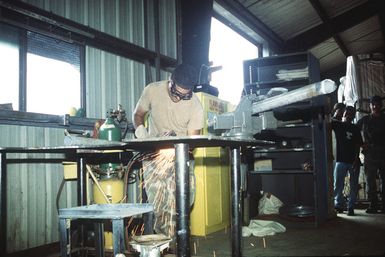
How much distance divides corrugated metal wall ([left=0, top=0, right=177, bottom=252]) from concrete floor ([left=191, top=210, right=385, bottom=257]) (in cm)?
180

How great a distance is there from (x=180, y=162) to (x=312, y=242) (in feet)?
9.75

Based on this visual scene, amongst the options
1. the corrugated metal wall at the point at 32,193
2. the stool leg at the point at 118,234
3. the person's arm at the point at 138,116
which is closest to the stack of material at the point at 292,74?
the person's arm at the point at 138,116

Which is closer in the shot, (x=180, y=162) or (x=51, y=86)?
(x=180, y=162)

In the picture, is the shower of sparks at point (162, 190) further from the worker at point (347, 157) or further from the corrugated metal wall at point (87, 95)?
the worker at point (347, 157)

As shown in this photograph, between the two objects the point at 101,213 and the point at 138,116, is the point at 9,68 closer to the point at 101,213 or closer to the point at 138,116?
the point at 138,116

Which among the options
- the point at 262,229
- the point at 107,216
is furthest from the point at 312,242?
the point at 107,216

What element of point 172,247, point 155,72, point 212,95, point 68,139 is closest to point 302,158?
point 212,95

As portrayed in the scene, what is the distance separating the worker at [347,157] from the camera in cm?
690

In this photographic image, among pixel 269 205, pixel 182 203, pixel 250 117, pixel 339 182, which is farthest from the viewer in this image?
pixel 339 182

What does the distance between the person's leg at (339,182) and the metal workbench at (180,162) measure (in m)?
4.41

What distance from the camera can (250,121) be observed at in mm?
2990

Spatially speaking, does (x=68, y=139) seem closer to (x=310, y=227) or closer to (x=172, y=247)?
(x=172, y=247)

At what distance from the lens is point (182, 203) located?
2.36 metres

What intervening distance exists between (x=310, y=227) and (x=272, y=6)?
206 inches
